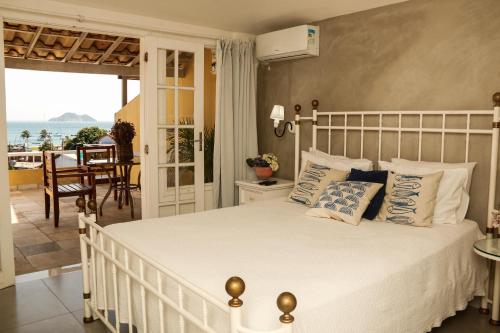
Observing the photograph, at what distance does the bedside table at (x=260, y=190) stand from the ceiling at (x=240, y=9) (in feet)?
5.08

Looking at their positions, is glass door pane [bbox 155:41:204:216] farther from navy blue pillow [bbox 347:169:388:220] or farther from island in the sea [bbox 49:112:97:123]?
island in the sea [bbox 49:112:97:123]

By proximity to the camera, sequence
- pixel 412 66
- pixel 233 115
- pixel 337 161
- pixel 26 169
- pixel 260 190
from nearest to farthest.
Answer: pixel 412 66
pixel 337 161
pixel 260 190
pixel 233 115
pixel 26 169

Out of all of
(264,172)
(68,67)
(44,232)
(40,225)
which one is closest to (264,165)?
(264,172)

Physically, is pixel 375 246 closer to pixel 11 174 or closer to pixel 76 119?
pixel 11 174

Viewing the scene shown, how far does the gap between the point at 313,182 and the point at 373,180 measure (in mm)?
494

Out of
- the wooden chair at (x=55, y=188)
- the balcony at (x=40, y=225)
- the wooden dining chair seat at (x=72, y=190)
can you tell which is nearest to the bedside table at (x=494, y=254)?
the balcony at (x=40, y=225)

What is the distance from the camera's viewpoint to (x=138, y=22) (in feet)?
12.4

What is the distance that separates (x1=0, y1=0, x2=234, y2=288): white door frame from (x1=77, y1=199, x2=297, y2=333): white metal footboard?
0.94 meters

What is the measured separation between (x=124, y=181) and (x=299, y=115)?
311cm

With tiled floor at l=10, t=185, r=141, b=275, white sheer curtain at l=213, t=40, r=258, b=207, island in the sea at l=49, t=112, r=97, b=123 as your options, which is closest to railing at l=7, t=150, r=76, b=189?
tiled floor at l=10, t=185, r=141, b=275

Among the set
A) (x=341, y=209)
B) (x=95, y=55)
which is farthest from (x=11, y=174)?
(x=341, y=209)

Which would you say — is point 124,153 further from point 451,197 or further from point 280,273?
point 280,273

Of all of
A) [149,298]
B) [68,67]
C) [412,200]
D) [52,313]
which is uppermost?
[68,67]

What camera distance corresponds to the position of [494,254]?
7.59 feet
